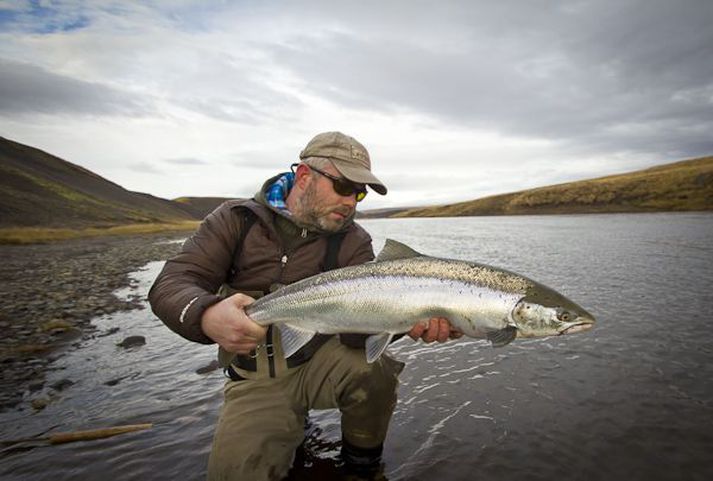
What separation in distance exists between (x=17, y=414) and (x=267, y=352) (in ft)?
13.2

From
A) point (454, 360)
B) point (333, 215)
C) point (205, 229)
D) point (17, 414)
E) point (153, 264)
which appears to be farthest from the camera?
point (153, 264)

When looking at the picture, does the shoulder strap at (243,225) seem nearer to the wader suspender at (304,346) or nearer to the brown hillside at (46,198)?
the wader suspender at (304,346)

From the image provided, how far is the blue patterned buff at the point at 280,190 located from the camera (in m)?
4.30

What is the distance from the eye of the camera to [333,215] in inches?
164

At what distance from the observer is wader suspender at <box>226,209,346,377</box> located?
13.1 feet

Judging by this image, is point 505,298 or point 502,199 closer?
point 505,298

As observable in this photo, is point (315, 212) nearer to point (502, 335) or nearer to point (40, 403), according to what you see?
point (502, 335)

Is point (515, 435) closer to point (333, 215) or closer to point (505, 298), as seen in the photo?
point (505, 298)

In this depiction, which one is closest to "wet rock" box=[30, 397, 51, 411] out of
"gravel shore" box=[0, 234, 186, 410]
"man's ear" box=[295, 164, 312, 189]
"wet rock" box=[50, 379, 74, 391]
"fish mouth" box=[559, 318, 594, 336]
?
"gravel shore" box=[0, 234, 186, 410]

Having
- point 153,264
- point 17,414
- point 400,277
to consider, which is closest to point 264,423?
point 400,277

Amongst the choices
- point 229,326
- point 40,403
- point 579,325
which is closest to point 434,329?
point 579,325

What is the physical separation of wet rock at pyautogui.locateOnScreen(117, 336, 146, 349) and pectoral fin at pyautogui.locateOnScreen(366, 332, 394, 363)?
6.80 metres

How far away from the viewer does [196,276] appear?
3.68 meters

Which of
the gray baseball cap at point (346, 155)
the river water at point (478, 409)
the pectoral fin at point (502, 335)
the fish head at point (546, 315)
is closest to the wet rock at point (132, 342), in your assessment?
the river water at point (478, 409)
